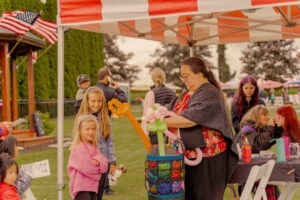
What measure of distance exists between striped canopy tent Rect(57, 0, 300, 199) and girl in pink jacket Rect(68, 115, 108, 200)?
5.6 inches

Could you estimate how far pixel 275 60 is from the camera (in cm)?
6069

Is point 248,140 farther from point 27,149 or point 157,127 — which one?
point 27,149

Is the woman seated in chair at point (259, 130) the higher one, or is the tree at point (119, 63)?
the tree at point (119, 63)

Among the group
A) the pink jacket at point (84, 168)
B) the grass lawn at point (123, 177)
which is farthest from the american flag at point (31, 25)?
the pink jacket at point (84, 168)

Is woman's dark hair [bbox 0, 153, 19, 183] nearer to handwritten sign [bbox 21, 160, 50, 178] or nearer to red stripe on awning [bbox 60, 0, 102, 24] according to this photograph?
handwritten sign [bbox 21, 160, 50, 178]

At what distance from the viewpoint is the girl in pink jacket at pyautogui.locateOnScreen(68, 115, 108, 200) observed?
4.62 metres

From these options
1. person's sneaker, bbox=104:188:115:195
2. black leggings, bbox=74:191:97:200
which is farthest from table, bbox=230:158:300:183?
person's sneaker, bbox=104:188:115:195

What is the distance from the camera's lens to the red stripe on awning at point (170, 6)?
12.9 feet

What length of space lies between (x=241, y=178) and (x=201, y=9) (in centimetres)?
162

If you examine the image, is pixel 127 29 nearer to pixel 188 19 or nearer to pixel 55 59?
pixel 188 19

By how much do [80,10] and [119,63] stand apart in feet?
180

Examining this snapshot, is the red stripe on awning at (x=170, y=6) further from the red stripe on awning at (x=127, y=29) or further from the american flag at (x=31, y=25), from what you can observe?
the american flag at (x=31, y=25)

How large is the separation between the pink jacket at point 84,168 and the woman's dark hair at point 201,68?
1.36 m

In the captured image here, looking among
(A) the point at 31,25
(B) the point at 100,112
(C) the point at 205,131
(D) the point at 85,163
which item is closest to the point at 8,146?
(D) the point at 85,163
